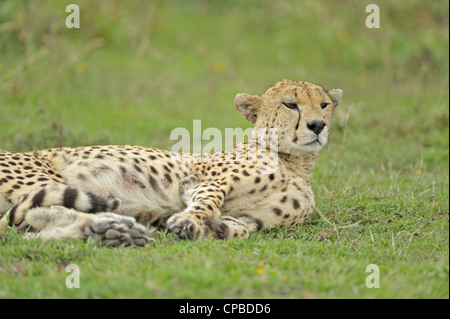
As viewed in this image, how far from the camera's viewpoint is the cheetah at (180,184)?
3.66 metres

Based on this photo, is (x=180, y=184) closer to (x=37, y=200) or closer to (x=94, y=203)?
(x=94, y=203)

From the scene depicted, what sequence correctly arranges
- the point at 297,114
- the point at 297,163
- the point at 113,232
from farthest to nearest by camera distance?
the point at 297,163, the point at 297,114, the point at 113,232

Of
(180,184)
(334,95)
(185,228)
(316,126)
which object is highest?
(334,95)

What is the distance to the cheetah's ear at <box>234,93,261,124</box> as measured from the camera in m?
4.85

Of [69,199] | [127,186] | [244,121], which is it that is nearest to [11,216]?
[69,199]

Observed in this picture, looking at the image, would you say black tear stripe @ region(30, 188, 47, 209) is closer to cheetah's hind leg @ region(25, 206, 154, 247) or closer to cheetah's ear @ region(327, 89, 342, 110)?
cheetah's hind leg @ region(25, 206, 154, 247)

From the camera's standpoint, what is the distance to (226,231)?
3.91 meters

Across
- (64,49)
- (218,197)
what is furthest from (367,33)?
(218,197)

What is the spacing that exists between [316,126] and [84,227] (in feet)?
5.61

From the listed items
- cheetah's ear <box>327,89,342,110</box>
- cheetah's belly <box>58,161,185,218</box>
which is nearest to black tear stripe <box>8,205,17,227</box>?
cheetah's belly <box>58,161,185,218</box>

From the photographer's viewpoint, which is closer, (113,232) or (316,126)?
(113,232)

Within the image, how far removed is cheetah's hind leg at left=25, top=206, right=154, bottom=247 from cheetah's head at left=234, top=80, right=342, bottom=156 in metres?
1.34

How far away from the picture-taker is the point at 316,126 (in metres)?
4.37
